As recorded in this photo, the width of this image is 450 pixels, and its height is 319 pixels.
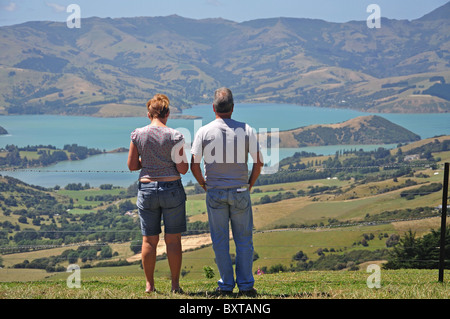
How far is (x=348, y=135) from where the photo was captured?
191 meters

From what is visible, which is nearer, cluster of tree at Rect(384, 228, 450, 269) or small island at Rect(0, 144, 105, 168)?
cluster of tree at Rect(384, 228, 450, 269)

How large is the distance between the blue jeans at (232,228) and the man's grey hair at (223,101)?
902 mm

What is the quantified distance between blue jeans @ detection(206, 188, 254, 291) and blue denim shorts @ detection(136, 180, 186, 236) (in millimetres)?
339

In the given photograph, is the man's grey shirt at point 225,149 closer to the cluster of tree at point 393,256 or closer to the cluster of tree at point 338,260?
the cluster of tree at point 393,256

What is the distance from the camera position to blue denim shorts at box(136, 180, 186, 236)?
5.17 metres

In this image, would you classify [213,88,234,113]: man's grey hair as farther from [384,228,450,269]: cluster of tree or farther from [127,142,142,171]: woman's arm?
[384,228,450,269]: cluster of tree

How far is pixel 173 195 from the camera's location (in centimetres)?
520

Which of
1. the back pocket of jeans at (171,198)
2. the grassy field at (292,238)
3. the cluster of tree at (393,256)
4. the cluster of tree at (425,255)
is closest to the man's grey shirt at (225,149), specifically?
the back pocket of jeans at (171,198)

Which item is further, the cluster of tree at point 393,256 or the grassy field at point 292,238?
the cluster of tree at point 393,256

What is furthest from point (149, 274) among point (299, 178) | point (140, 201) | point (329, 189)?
point (299, 178)

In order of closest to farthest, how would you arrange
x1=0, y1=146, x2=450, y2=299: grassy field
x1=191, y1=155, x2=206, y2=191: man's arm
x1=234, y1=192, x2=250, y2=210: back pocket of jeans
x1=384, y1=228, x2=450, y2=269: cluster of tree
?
x1=0, y1=146, x2=450, y2=299: grassy field
x1=234, y1=192, x2=250, y2=210: back pocket of jeans
x1=191, y1=155, x2=206, y2=191: man's arm
x1=384, y1=228, x2=450, y2=269: cluster of tree

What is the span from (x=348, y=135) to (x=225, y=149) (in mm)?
192913

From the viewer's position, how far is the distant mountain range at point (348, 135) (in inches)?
7303

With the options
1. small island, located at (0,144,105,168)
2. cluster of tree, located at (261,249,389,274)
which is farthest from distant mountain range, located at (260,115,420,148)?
cluster of tree, located at (261,249,389,274)
